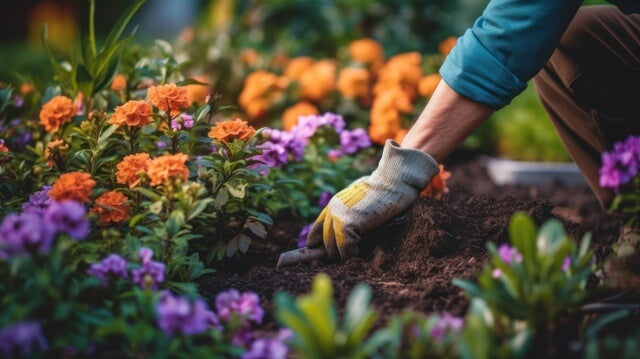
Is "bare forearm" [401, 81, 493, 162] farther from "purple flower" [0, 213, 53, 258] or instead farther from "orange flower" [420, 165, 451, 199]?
"purple flower" [0, 213, 53, 258]

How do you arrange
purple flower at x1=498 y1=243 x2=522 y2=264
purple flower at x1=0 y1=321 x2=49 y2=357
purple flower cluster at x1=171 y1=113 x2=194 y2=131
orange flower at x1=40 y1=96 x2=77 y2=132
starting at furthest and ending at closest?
orange flower at x1=40 y1=96 x2=77 y2=132 < purple flower cluster at x1=171 y1=113 x2=194 y2=131 < purple flower at x1=498 y1=243 x2=522 y2=264 < purple flower at x1=0 y1=321 x2=49 y2=357

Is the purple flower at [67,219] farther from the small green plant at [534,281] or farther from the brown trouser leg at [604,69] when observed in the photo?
the brown trouser leg at [604,69]

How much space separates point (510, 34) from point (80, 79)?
6.02 ft

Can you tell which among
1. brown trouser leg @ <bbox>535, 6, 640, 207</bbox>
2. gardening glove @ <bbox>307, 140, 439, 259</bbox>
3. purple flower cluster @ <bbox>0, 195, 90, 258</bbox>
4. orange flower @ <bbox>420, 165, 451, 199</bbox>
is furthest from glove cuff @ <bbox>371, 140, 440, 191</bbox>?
purple flower cluster @ <bbox>0, 195, 90, 258</bbox>

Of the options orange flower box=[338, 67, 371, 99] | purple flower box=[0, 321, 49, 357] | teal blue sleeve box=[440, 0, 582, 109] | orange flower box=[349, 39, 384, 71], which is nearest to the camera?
purple flower box=[0, 321, 49, 357]

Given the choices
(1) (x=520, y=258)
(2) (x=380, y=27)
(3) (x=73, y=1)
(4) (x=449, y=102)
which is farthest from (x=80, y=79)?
(3) (x=73, y=1)

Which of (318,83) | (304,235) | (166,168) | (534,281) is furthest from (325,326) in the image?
(318,83)

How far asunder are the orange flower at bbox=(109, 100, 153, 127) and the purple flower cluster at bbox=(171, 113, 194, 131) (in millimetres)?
140

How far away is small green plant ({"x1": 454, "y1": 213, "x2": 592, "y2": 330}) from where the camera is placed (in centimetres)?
151

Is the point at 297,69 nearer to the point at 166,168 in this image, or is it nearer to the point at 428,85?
the point at 428,85

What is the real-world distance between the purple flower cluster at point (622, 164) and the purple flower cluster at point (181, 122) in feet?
4.69

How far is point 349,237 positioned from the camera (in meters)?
2.27

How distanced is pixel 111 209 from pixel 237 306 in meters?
0.60

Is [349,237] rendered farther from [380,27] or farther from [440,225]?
[380,27]
